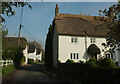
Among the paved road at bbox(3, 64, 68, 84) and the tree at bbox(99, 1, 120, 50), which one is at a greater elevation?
the tree at bbox(99, 1, 120, 50)

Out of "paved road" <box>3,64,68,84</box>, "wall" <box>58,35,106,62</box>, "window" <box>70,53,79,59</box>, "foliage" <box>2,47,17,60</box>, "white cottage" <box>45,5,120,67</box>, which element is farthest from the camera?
"window" <box>70,53,79,59</box>

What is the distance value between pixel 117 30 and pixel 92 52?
13.1 metres

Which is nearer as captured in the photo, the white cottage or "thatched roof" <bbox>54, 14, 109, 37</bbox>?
the white cottage

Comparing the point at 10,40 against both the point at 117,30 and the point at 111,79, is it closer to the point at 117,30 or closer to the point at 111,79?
the point at 117,30

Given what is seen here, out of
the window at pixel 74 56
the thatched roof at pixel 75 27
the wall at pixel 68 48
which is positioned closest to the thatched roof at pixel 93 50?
the wall at pixel 68 48

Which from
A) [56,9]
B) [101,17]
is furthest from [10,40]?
[101,17]

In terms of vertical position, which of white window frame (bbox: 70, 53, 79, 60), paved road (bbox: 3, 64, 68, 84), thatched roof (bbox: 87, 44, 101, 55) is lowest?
paved road (bbox: 3, 64, 68, 84)

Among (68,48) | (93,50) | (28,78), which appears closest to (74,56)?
(68,48)

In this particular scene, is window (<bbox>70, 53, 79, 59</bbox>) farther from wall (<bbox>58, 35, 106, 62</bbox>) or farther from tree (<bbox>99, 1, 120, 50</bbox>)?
tree (<bbox>99, 1, 120, 50</bbox>)

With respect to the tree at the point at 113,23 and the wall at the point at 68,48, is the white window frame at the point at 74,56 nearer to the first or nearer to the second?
the wall at the point at 68,48

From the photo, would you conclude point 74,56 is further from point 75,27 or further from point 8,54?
point 8,54

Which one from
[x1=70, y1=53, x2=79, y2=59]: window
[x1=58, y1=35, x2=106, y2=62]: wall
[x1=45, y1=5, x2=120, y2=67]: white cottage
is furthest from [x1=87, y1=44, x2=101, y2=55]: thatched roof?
[x1=70, y1=53, x2=79, y2=59]: window

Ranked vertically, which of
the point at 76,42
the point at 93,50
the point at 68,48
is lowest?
the point at 93,50

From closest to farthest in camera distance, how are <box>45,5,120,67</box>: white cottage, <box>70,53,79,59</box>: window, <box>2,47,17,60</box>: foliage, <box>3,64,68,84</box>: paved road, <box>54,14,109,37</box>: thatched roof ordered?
<box>3,64,68,84</box>: paved road
<box>2,47,17,60</box>: foliage
<box>45,5,120,67</box>: white cottage
<box>70,53,79,59</box>: window
<box>54,14,109,37</box>: thatched roof
